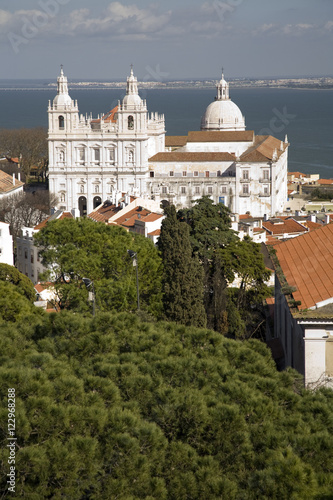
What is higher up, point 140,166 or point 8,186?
point 140,166

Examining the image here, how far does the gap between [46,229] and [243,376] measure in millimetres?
13707

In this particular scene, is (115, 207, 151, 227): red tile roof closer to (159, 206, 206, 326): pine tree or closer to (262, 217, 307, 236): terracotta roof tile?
(262, 217, 307, 236): terracotta roof tile

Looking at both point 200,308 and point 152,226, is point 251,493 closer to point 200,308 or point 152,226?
point 200,308

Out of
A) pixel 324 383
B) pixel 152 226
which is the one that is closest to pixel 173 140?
pixel 152 226

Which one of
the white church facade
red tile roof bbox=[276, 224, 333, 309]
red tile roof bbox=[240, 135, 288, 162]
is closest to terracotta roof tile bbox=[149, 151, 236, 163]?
the white church facade

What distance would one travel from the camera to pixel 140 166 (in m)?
61.7

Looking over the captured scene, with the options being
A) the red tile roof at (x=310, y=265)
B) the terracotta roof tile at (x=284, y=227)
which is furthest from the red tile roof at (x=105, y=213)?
the red tile roof at (x=310, y=265)

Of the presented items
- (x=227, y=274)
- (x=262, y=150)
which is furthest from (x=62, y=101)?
(x=227, y=274)

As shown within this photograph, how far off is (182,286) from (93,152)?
41808mm

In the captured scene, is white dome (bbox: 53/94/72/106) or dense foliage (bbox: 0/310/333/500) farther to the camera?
white dome (bbox: 53/94/72/106)

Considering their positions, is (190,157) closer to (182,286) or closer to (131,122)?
(131,122)

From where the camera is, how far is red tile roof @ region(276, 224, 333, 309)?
1603 cm

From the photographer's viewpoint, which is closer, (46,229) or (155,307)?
(155,307)

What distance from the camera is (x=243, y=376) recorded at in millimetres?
11797
